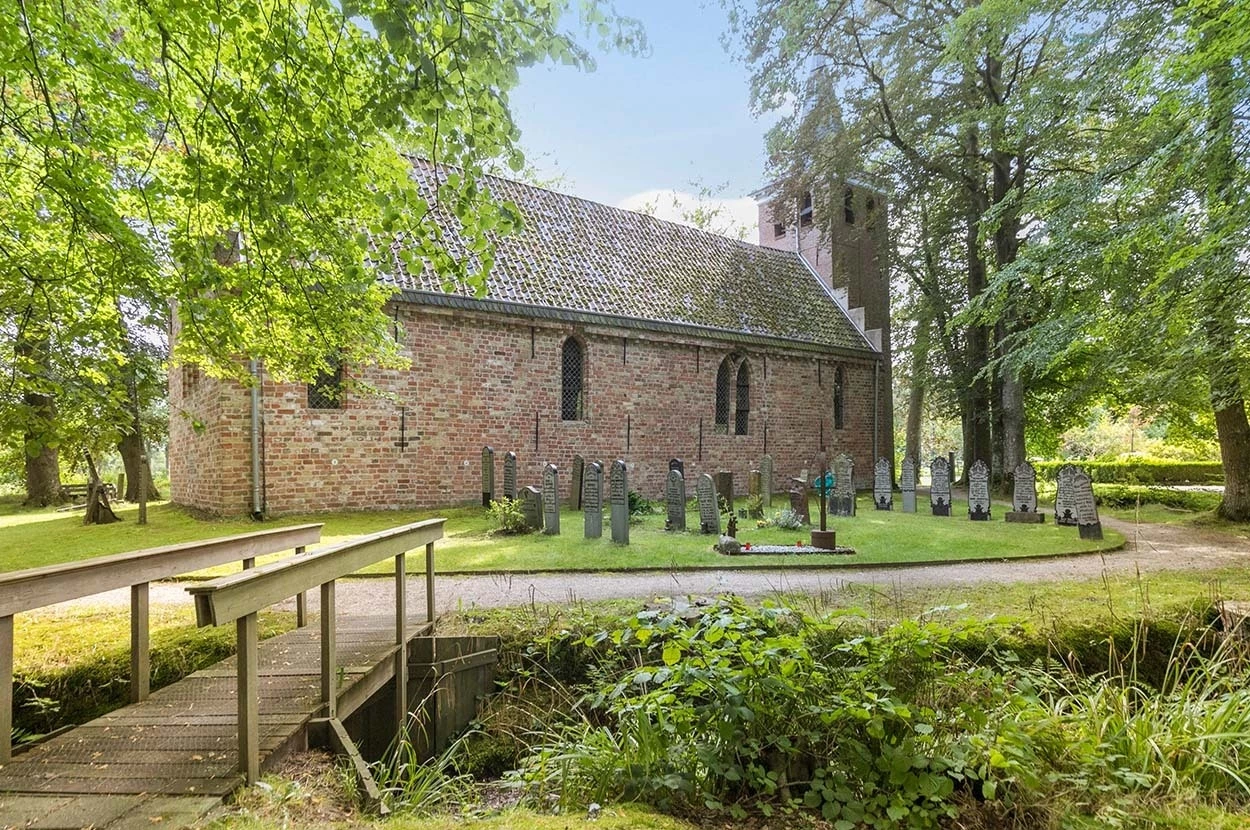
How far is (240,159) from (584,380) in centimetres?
1040

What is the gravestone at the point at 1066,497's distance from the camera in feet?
33.3

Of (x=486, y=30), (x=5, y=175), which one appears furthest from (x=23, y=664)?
(x=486, y=30)

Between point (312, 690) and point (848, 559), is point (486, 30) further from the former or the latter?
point (848, 559)

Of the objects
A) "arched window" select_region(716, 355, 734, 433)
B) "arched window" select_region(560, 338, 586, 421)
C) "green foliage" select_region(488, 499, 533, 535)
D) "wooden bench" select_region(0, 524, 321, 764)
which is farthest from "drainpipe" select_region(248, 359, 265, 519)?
"arched window" select_region(716, 355, 734, 433)

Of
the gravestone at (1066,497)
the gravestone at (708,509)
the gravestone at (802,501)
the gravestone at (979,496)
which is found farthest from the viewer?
the gravestone at (979,496)

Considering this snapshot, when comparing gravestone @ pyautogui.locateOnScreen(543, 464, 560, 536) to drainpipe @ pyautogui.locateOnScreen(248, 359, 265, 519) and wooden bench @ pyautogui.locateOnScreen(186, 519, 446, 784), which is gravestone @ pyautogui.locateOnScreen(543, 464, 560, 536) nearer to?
drainpipe @ pyautogui.locateOnScreen(248, 359, 265, 519)

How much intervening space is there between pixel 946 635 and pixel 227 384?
11708 mm

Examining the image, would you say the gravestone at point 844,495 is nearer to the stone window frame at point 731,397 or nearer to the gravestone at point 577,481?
the stone window frame at point 731,397

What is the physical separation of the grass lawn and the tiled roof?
491 centimetres

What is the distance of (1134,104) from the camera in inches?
423

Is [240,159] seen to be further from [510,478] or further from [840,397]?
[840,397]

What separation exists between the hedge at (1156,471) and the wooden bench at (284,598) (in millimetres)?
23339

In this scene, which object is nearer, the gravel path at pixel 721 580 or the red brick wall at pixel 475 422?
the gravel path at pixel 721 580

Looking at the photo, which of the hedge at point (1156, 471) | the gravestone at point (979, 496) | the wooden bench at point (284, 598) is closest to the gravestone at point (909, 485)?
the gravestone at point (979, 496)
